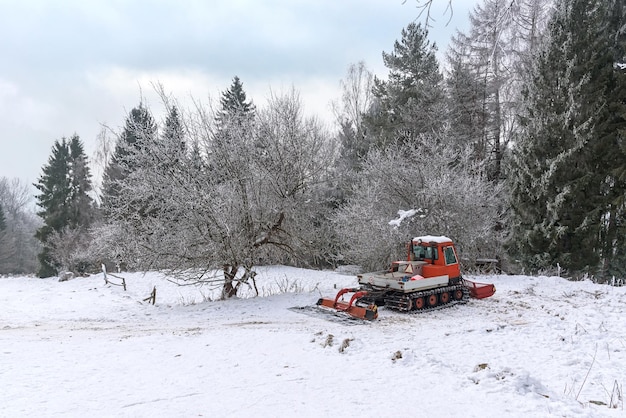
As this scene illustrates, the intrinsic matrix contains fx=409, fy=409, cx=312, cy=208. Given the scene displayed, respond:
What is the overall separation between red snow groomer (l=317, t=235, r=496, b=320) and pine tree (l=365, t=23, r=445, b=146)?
1343 centimetres

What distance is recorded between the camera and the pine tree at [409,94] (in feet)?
78.8

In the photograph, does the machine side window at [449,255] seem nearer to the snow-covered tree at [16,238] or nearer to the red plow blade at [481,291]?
the red plow blade at [481,291]

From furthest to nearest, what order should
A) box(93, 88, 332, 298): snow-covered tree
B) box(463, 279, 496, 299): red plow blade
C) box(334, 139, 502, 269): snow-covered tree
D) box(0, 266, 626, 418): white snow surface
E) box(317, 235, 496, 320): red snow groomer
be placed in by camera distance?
1. box(334, 139, 502, 269): snow-covered tree
2. box(93, 88, 332, 298): snow-covered tree
3. box(463, 279, 496, 299): red plow blade
4. box(317, 235, 496, 320): red snow groomer
5. box(0, 266, 626, 418): white snow surface

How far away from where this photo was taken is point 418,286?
34.4 feet

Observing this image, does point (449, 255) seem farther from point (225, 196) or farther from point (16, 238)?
point (16, 238)

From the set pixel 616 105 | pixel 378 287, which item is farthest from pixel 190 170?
pixel 616 105

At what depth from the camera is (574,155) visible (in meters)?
17.3

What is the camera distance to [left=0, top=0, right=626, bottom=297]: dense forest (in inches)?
481

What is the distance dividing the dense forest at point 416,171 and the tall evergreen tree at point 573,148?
0.07 meters

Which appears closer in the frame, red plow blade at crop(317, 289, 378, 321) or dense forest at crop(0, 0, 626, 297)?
red plow blade at crop(317, 289, 378, 321)

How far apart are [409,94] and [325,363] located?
22.2 m

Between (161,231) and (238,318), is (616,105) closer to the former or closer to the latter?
(238,318)

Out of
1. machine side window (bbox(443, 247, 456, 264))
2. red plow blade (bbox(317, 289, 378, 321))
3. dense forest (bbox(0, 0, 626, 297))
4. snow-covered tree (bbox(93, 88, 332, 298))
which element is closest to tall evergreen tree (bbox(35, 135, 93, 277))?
dense forest (bbox(0, 0, 626, 297))

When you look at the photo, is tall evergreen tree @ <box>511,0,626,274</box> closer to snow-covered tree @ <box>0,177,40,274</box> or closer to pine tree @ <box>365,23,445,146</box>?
pine tree @ <box>365,23,445,146</box>
